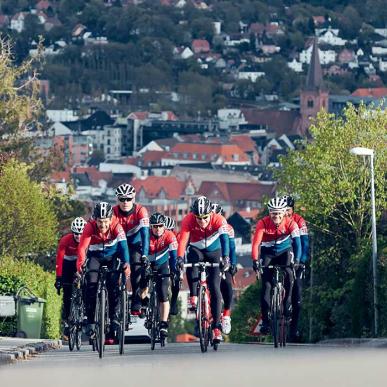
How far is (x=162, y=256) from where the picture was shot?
76.9 ft

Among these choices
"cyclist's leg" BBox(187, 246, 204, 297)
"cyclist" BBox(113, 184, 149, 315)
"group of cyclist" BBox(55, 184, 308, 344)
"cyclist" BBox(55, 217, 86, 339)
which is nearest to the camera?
"group of cyclist" BBox(55, 184, 308, 344)

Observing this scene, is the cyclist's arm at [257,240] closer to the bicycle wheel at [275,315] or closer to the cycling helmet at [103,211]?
the bicycle wheel at [275,315]

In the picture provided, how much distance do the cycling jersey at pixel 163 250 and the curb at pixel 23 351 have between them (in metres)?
1.60

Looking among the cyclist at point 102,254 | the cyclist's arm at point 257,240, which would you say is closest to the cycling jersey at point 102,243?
the cyclist at point 102,254

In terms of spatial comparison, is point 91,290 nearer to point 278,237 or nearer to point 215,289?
point 215,289

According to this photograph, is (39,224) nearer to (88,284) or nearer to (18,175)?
(18,175)

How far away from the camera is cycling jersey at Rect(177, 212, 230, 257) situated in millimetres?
21609

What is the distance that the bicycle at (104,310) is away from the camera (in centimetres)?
2080

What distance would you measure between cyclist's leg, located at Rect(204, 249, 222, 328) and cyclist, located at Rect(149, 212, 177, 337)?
3.81ft

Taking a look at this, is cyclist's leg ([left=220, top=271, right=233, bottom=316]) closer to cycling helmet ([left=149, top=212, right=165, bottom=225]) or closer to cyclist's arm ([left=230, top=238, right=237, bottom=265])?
cyclist's arm ([left=230, top=238, right=237, bottom=265])

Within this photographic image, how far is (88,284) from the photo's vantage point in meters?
21.1

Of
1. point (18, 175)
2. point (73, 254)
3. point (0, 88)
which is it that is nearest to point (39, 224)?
point (18, 175)

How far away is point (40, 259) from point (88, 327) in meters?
42.8

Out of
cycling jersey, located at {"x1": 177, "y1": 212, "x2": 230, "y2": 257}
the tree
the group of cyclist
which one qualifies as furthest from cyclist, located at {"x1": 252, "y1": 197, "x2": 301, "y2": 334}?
the tree
